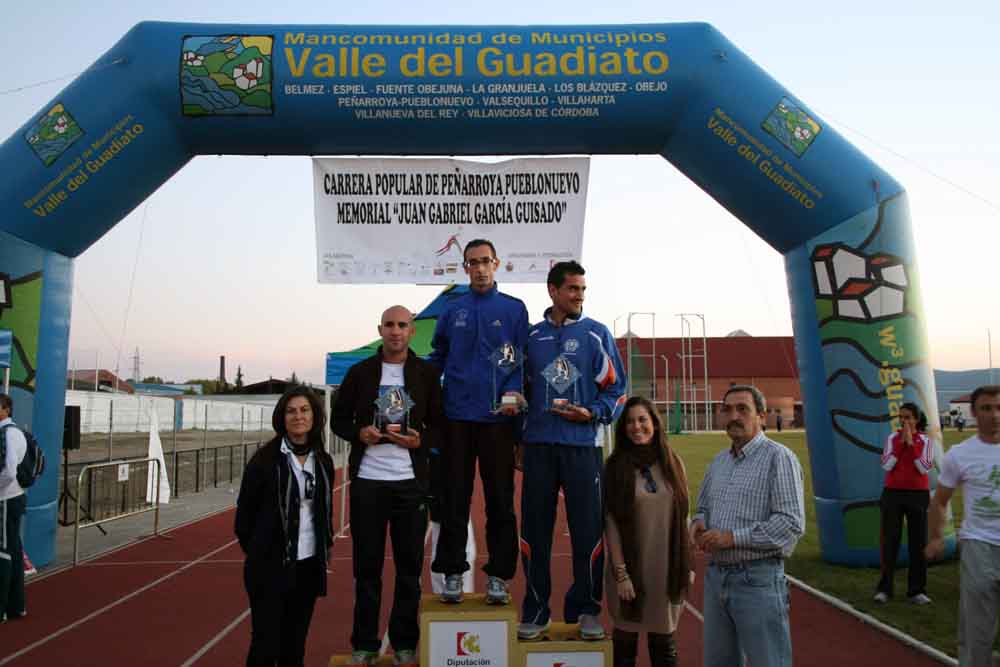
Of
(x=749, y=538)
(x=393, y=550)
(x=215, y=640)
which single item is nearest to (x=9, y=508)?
(x=215, y=640)

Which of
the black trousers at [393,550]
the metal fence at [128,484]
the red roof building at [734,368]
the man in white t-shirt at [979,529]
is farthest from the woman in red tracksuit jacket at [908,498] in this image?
the red roof building at [734,368]

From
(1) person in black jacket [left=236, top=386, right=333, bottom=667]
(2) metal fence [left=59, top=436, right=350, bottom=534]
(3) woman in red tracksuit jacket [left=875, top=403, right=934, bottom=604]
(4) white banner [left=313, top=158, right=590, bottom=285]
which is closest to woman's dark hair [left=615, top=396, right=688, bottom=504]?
(1) person in black jacket [left=236, top=386, right=333, bottom=667]

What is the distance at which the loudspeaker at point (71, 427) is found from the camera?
9.27 metres

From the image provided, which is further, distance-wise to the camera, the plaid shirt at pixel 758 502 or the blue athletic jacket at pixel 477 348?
the blue athletic jacket at pixel 477 348

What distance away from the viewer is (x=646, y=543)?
407 centimetres

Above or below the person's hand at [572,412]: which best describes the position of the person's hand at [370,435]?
below

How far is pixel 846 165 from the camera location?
7934 millimetres

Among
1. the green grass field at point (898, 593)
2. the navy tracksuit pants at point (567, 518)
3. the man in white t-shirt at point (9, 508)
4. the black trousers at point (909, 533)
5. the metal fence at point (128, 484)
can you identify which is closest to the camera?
the navy tracksuit pants at point (567, 518)

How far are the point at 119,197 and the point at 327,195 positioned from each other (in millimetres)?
1933

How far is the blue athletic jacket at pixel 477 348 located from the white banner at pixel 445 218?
152 inches

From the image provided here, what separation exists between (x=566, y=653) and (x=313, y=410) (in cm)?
173

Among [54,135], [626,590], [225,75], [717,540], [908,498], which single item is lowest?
[626,590]

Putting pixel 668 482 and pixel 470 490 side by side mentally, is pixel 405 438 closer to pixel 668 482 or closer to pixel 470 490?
pixel 470 490

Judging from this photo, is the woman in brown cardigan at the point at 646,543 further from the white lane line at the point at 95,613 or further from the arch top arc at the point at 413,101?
the arch top arc at the point at 413,101
